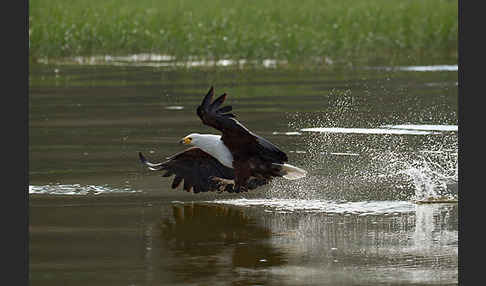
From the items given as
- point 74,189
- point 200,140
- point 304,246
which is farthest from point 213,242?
point 74,189

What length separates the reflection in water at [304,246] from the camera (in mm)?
8633

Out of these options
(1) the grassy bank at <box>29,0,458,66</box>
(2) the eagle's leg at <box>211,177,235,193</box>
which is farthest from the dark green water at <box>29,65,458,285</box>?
(1) the grassy bank at <box>29,0,458,66</box>

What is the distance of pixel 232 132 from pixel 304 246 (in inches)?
54.0

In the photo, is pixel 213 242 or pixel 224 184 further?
pixel 224 184

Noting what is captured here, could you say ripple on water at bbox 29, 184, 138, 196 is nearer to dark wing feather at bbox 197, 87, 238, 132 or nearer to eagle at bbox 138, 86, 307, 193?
eagle at bbox 138, 86, 307, 193

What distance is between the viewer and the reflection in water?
28.3 ft

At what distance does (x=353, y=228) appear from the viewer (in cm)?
1028

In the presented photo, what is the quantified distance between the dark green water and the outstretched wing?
0.55 meters

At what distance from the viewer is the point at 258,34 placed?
30516mm

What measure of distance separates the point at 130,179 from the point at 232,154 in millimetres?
2169

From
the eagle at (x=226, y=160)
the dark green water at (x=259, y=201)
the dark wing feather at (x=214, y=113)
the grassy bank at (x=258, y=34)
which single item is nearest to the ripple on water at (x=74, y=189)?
the dark green water at (x=259, y=201)

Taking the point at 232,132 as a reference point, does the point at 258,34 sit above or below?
above

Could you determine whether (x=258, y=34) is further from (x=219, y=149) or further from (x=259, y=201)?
(x=219, y=149)

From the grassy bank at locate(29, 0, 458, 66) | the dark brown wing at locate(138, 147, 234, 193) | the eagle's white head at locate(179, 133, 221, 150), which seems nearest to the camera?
the eagle's white head at locate(179, 133, 221, 150)
